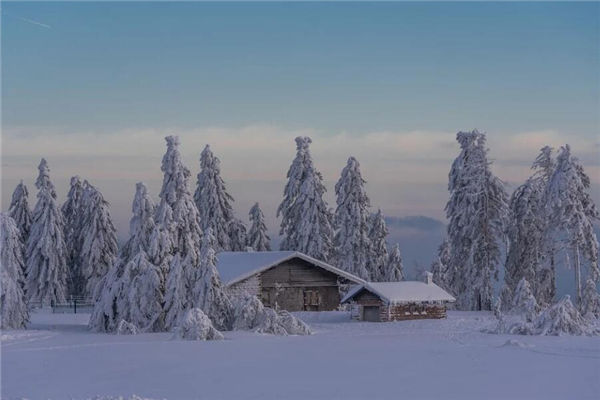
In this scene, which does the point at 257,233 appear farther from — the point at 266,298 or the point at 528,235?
the point at 528,235

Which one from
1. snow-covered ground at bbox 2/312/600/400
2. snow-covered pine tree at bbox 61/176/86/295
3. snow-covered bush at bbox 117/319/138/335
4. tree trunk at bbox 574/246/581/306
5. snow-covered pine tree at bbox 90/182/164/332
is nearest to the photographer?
snow-covered ground at bbox 2/312/600/400

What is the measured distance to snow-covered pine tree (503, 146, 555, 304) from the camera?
54031 mm

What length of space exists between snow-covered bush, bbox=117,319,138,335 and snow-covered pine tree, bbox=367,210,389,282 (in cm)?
3266

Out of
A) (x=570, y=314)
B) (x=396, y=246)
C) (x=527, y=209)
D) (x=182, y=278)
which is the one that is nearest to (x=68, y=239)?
(x=396, y=246)

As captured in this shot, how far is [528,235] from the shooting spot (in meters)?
55.9

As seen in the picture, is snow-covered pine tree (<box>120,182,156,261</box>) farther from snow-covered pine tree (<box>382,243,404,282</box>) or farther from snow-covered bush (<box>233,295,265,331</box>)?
snow-covered pine tree (<box>382,243,404,282</box>)

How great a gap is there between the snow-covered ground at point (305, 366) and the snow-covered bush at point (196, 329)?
0.70m

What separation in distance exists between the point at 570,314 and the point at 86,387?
72.4ft

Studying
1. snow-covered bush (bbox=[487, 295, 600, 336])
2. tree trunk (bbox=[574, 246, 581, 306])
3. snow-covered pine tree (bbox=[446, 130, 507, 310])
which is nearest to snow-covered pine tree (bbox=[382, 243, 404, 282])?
snow-covered pine tree (bbox=[446, 130, 507, 310])

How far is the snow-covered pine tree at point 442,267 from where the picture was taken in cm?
6919

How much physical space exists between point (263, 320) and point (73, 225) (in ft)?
120

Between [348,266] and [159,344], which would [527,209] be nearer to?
[348,266]

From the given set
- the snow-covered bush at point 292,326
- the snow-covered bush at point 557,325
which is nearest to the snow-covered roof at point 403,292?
the snow-covered bush at point 292,326

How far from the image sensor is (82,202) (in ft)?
222
